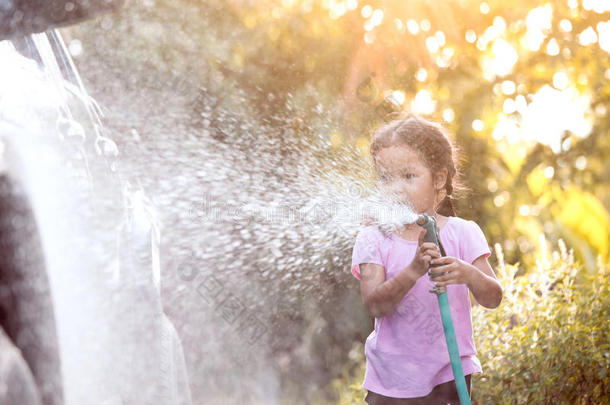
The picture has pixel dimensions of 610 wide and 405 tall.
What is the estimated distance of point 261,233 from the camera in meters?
2.88

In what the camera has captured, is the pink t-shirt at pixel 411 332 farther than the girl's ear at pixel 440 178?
No

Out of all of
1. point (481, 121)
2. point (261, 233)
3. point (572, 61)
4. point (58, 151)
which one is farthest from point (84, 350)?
point (572, 61)

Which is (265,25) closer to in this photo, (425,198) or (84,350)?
(425,198)

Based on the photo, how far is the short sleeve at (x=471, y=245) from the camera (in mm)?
1832

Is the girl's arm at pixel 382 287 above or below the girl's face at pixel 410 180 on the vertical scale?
below

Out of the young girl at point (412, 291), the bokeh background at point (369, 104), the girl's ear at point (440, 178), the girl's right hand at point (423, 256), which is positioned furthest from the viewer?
the bokeh background at point (369, 104)

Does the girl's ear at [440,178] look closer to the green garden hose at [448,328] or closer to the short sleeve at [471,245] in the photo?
the short sleeve at [471,245]

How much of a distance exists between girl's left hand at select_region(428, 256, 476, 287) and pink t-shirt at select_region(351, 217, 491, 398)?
16 cm

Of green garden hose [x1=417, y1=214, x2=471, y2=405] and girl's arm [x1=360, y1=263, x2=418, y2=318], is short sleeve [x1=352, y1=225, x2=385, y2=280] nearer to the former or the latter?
girl's arm [x1=360, y1=263, x2=418, y2=318]

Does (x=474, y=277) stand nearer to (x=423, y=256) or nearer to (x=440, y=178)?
(x=423, y=256)

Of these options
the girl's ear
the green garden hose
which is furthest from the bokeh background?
the green garden hose

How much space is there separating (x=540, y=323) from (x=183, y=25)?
228 centimetres

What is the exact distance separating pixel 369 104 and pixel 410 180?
119 cm

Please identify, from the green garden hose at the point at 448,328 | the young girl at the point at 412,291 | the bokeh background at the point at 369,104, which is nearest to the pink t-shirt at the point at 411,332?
the young girl at the point at 412,291
